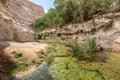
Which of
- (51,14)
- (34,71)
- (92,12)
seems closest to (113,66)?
(34,71)

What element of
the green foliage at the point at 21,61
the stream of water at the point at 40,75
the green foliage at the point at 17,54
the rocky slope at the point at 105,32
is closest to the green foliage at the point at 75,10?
the rocky slope at the point at 105,32

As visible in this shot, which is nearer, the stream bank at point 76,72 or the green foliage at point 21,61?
the stream bank at point 76,72

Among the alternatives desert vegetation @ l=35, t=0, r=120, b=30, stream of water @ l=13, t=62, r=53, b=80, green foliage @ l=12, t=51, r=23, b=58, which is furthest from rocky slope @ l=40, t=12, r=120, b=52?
green foliage @ l=12, t=51, r=23, b=58

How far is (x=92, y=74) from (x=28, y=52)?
7.34m

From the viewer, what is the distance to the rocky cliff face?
24188 millimetres

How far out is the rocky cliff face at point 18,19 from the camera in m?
24.2

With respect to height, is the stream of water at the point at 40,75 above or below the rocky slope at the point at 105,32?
below

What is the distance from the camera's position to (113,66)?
15.0 m

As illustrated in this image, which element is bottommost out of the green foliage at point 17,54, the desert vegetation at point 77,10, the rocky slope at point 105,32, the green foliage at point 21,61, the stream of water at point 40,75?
the stream of water at point 40,75

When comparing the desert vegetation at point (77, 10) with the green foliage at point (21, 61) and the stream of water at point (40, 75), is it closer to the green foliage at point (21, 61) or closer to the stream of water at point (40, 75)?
the green foliage at point (21, 61)

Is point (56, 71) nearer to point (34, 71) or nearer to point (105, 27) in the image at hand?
point (34, 71)

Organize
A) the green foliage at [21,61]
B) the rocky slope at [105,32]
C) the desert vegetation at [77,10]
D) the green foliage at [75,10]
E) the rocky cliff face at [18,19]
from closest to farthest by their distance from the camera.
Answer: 1. the green foliage at [21,61]
2. the rocky cliff face at [18,19]
3. the rocky slope at [105,32]
4. the desert vegetation at [77,10]
5. the green foliage at [75,10]

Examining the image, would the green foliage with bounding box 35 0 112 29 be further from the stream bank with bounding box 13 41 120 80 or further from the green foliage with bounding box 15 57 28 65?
the green foliage with bounding box 15 57 28 65

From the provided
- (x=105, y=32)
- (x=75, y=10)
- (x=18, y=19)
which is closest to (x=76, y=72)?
(x=105, y=32)
